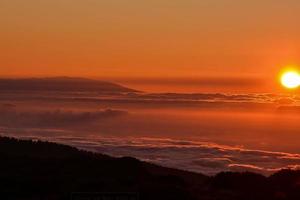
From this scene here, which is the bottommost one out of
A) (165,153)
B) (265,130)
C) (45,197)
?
(45,197)

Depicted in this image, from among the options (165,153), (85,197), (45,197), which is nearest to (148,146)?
(165,153)

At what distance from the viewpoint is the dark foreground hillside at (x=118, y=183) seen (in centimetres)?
2377

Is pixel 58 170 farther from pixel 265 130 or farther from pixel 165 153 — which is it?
pixel 265 130

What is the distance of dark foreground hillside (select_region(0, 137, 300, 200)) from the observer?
2377 cm

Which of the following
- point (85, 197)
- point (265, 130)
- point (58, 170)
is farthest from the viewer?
point (265, 130)

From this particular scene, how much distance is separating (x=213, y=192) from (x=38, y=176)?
6.84m

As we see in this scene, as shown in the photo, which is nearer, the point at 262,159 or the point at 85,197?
the point at 85,197

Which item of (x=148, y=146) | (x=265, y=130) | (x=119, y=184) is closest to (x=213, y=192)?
(x=119, y=184)

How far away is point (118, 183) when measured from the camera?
25.9 meters

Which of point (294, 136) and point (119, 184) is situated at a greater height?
point (294, 136)

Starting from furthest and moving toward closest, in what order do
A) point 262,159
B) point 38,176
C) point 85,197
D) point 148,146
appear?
point 148,146
point 262,159
point 38,176
point 85,197

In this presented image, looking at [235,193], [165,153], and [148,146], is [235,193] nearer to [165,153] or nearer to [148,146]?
[165,153]

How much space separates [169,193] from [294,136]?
81.6 meters

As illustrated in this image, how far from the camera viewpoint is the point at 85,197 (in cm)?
1761
